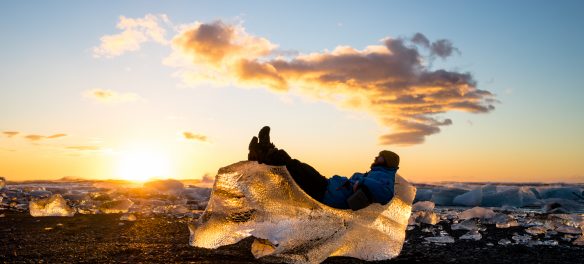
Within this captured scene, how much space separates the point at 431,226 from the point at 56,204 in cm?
734

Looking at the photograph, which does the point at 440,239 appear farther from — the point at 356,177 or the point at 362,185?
the point at 362,185

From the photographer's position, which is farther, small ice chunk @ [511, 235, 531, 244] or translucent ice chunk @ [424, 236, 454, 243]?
small ice chunk @ [511, 235, 531, 244]

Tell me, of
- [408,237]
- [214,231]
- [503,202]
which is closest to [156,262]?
[214,231]

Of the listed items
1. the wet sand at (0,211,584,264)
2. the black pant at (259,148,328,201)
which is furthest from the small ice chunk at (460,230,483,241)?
the black pant at (259,148,328,201)

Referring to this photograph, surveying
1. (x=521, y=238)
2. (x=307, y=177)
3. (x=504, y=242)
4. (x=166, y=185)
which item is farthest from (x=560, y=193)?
(x=307, y=177)

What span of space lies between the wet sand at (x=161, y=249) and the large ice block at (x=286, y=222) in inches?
7.5

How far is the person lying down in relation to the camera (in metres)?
4.04

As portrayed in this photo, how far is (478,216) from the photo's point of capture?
360 inches

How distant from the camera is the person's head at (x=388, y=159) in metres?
4.78

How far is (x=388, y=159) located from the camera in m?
4.80

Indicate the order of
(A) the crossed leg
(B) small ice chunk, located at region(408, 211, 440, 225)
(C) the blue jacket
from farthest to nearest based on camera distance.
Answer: (B) small ice chunk, located at region(408, 211, 440, 225) < (C) the blue jacket < (A) the crossed leg

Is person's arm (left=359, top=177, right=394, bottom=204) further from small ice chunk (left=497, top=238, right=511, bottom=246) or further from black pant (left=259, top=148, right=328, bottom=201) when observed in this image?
small ice chunk (left=497, top=238, right=511, bottom=246)

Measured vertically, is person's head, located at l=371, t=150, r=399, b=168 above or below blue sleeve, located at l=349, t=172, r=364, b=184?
above

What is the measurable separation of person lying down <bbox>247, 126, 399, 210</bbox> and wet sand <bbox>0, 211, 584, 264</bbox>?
0.60 m
